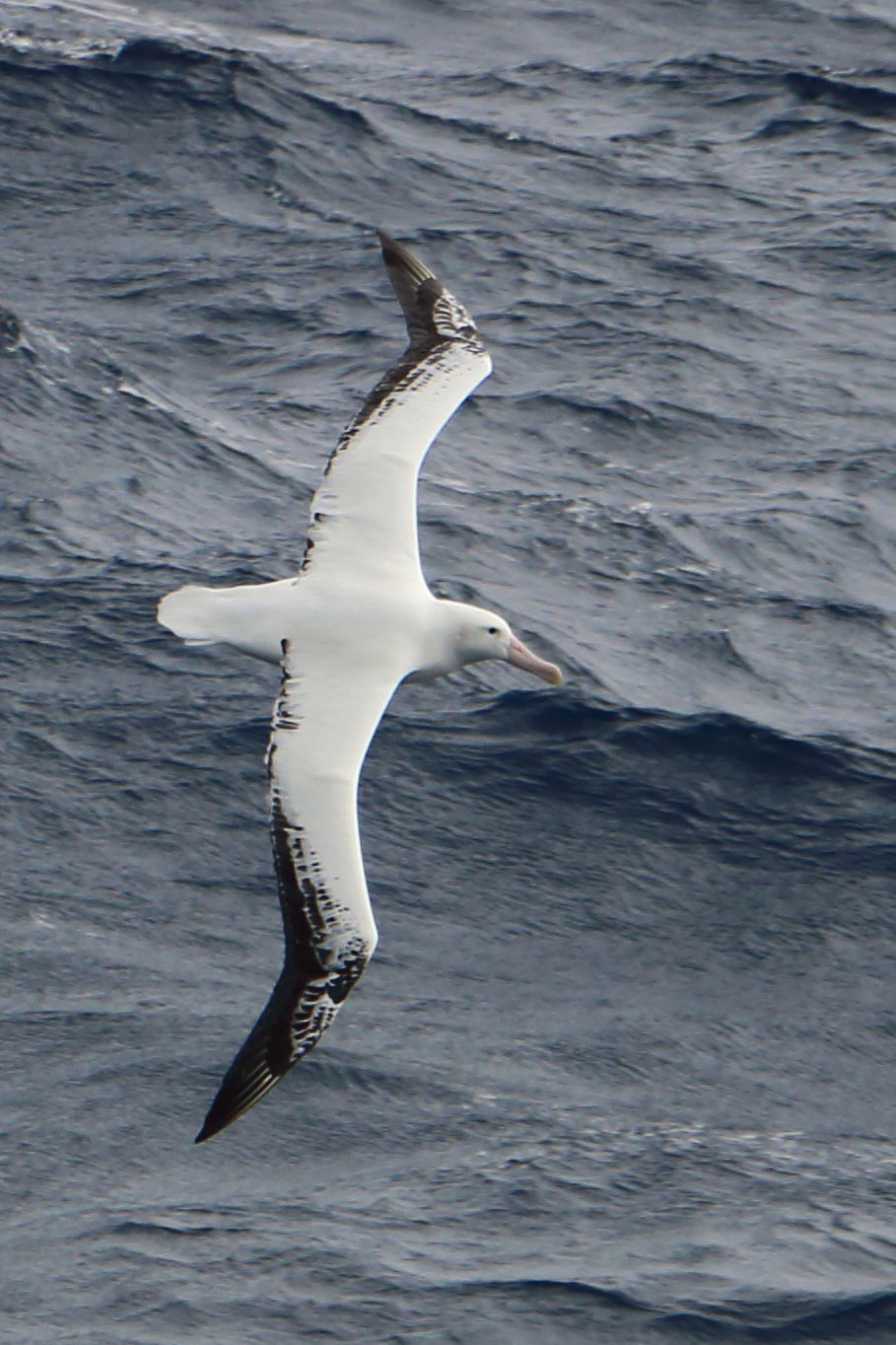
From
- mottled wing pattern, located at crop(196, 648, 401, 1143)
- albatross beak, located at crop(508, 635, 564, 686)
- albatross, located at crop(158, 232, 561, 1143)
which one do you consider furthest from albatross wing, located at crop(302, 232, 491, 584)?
mottled wing pattern, located at crop(196, 648, 401, 1143)

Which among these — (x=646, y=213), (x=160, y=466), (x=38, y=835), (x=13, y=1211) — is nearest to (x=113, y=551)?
(x=160, y=466)

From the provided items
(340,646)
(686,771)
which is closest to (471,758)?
(686,771)

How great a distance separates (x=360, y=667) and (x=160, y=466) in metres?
7.40

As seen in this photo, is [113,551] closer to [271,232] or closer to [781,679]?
[781,679]

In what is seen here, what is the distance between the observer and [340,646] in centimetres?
1298

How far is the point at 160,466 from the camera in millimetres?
19812

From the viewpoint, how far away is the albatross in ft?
39.0

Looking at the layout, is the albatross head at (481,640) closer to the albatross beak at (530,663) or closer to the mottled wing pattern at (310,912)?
the albatross beak at (530,663)

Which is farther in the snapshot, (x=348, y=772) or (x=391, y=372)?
(x=391, y=372)

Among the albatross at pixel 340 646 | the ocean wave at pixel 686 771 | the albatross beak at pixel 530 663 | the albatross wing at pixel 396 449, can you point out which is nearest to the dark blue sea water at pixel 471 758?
the ocean wave at pixel 686 771

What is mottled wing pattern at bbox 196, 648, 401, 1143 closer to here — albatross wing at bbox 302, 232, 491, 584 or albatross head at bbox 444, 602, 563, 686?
albatross head at bbox 444, 602, 563, 686

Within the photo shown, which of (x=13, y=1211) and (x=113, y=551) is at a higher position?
(x=113, y=551)

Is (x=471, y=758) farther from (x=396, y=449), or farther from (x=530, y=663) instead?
(x=396, y=449)

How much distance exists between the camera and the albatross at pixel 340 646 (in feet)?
39.0
